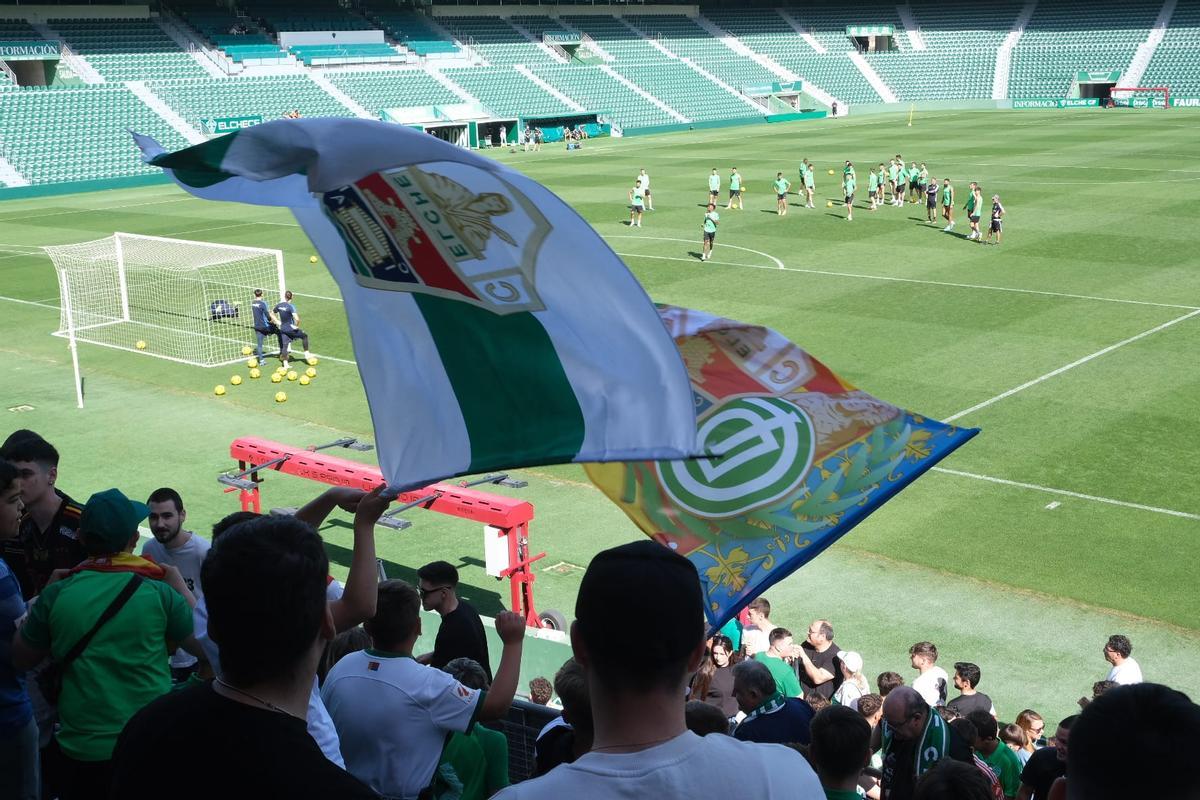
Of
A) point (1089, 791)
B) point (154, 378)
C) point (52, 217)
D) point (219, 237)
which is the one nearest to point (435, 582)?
point (1089, 791)

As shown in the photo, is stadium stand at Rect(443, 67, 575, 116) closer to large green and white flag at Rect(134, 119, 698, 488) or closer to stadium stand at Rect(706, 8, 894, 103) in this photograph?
stadium stand at Rect(706, 8, 894, 103)

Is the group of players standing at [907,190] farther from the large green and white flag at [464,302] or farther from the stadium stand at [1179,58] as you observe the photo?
the stadium stand at [1179,58]

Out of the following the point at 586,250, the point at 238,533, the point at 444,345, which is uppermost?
the point at 586,250

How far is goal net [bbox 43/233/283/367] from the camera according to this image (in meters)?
22.7

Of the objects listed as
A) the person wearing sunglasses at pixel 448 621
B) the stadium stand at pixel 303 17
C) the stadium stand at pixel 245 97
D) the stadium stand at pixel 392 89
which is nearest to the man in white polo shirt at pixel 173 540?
the person wearing sunglasses at pixel 448 621

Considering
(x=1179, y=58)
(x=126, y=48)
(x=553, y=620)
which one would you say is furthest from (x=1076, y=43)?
(x=553, y=620)

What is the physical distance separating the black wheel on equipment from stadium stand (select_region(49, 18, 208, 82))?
52.2 metres

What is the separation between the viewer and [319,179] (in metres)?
3.41

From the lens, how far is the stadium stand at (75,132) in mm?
48906

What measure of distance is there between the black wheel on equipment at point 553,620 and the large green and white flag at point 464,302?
7.06m

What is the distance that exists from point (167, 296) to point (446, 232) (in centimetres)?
2475

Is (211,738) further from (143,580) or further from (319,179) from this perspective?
(143,580)

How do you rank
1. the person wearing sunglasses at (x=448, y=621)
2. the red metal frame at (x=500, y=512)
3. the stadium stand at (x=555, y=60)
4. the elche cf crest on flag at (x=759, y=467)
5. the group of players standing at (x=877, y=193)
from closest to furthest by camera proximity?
the elche cf crest on flag at (x=759, y=467) → the person wearing sunglasses at (x=448, y=621) → the red metal frame at (x=500, y=512) → the group of players standing at (x=877, y=193) → the stadium stand at (x=555, y=60)

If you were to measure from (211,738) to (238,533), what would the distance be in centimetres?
49
